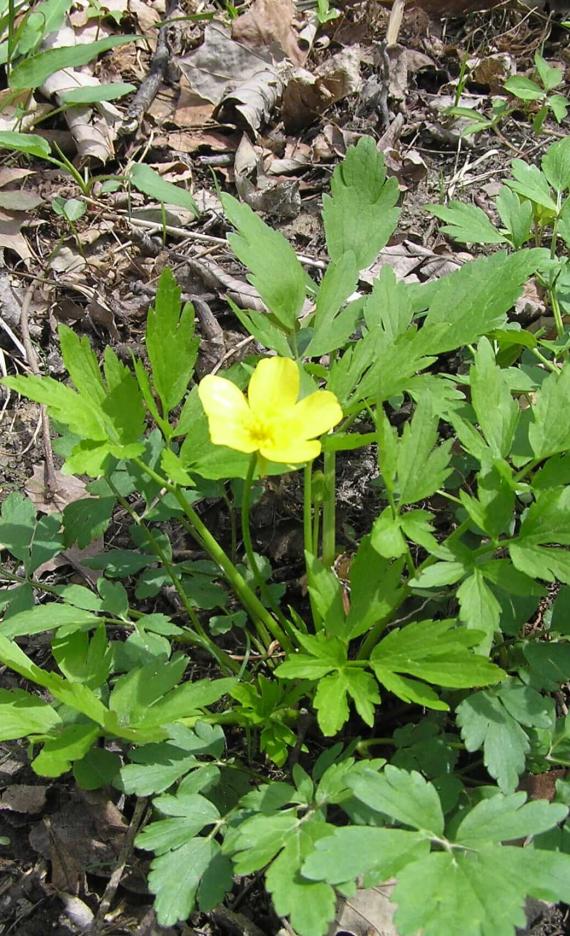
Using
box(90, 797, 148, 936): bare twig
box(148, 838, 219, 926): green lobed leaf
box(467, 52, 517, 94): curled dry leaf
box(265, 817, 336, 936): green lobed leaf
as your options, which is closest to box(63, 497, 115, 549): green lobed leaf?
box(90, 797, 148, 936): bare twig

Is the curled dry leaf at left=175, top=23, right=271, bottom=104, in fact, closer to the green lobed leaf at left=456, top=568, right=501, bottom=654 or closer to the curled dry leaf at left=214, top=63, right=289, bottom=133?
the curled dry leaf at left=214, top=63, right=289, bottom=133

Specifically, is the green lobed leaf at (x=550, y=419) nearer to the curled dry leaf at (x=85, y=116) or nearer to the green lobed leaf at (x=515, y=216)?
the green lobed leaf at (x=515, y=216)

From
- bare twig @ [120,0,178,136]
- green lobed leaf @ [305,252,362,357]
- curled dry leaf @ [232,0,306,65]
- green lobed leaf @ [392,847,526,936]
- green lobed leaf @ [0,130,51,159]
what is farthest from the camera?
curled dry leaf @ [232,0,306,65]

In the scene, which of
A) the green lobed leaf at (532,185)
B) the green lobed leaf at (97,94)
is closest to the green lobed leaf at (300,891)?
the green lobed leaf at (532,185)

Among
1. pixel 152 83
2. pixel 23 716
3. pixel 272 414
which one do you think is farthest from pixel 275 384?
pixel 152 83

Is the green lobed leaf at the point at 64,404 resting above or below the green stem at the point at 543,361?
above

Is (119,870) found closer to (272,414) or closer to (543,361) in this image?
(272,414)
